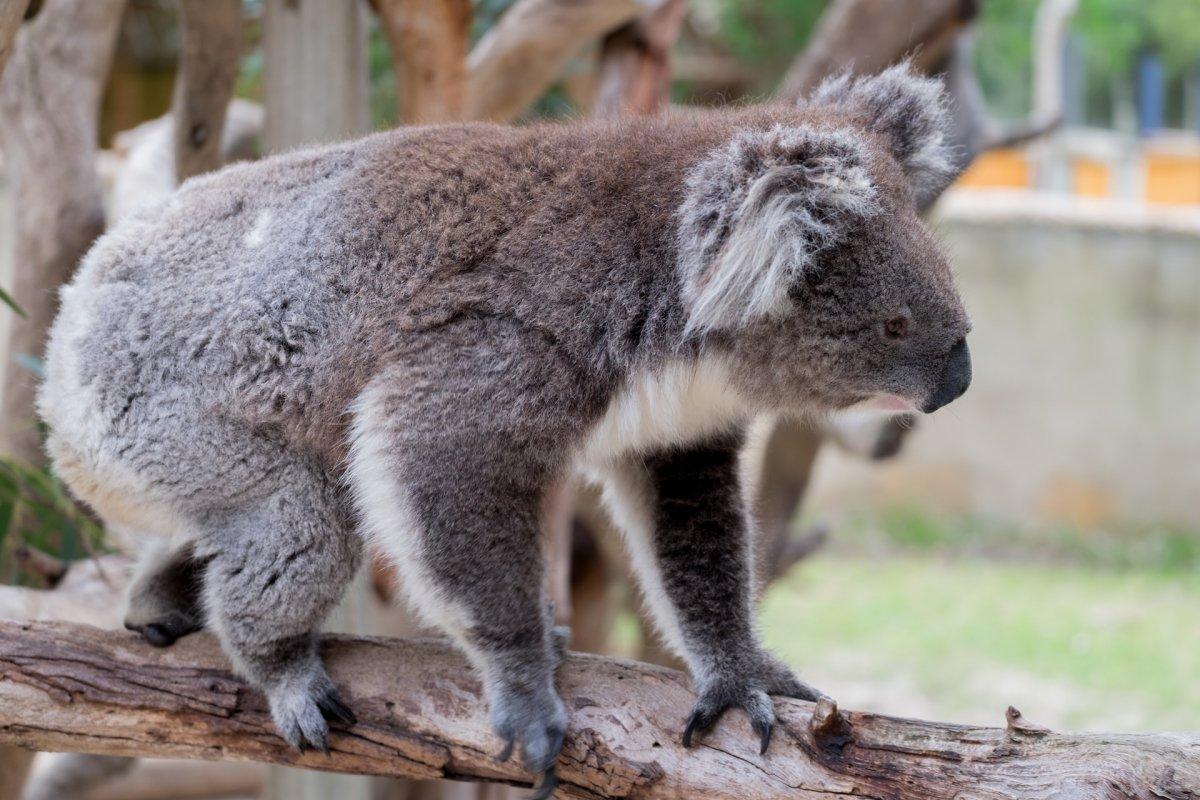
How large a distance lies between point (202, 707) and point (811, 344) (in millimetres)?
1276

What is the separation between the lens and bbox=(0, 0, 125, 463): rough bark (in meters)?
3.26

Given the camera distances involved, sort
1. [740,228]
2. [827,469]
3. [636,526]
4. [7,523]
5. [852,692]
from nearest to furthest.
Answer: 1. [740,228]
2. [636,526]
3. [7,523]
4. [852,692]
5. [827,469]

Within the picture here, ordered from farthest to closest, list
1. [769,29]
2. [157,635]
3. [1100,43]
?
[1100,43]
[769,29]
[157,635]

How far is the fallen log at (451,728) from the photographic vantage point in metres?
1.93

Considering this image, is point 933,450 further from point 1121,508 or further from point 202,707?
point 202,707

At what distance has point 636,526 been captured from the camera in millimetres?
2535

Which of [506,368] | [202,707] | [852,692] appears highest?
[852,692]

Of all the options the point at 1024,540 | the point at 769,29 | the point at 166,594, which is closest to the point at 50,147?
the point at 166,594

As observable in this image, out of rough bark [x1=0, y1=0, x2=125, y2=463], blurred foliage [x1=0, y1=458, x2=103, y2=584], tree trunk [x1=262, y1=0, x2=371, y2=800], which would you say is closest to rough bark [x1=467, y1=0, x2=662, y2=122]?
tree trunk [x1=262, y1=0, x2=371, y2=800]

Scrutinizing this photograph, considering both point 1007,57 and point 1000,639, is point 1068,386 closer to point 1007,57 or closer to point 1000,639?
point 1000,639

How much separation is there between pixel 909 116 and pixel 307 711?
1640 millimetres

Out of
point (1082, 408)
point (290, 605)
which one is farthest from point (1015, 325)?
point (290, 605)

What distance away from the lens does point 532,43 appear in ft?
11.9

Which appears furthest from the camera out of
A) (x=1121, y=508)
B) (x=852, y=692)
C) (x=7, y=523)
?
(x=1121, y=508)
